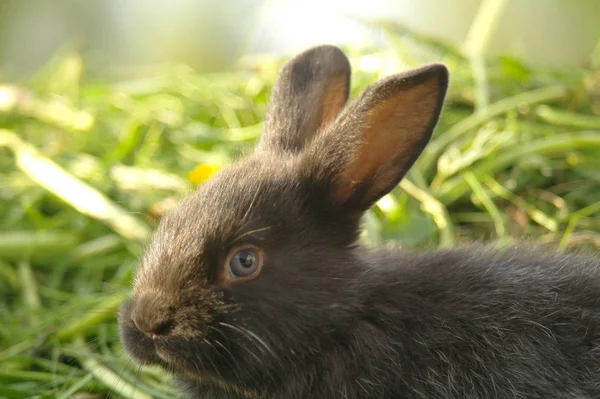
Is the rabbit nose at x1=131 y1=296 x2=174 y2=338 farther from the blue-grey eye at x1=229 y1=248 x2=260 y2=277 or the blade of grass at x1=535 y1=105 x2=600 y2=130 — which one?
the blade of grass at x1=535 y1=105 x2=600 y2=130

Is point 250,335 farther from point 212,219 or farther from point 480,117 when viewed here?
point 480,117

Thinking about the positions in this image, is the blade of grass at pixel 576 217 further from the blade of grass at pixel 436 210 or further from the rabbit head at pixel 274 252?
the rabbit head at pixel 274 252

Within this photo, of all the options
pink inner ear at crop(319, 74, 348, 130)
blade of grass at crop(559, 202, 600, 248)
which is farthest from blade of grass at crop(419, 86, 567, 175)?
pink inner ear at crop(319, 74, 348, 130)

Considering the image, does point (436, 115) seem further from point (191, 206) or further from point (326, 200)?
point (191, 206)

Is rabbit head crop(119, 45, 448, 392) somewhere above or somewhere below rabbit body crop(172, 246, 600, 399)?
above

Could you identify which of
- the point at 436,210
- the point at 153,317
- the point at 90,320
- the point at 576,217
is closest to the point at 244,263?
the point at 153,317

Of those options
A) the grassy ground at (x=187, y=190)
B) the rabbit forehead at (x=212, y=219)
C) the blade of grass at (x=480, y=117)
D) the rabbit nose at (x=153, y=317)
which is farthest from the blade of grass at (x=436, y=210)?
the rabbit nose at (x=153, y=317)

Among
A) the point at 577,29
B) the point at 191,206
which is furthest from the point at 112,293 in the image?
the point at 577,29
